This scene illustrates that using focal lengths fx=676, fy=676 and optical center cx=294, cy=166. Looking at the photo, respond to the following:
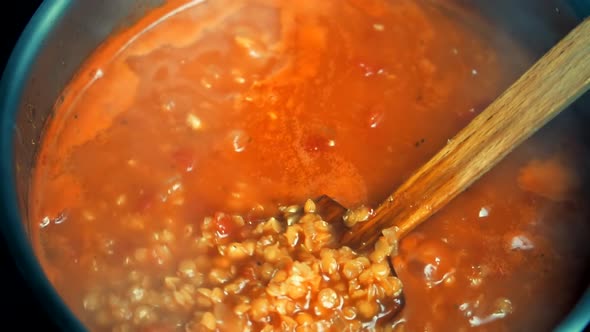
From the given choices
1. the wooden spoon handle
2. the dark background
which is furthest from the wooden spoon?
the dark background

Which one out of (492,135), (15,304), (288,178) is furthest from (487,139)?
(15,304)

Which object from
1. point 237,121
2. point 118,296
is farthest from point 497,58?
point 118,296

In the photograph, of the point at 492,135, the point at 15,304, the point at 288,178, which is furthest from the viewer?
the point at 288,178

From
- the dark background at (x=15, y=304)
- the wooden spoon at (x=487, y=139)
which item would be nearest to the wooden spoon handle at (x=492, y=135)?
the wooden spoon at (x=487, y=139)

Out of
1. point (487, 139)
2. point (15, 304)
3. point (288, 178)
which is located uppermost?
point (487, 139)

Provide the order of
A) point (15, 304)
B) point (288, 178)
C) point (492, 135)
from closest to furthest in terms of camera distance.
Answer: point (492, 135)
point (15, 304)
point (288, 178)

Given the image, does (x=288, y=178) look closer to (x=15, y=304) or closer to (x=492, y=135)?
(x=492, y=135)

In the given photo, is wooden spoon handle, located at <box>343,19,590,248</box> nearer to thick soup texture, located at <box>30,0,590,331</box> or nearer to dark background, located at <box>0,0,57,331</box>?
thick soup texture, located at <box>30,0,590,331</box>
